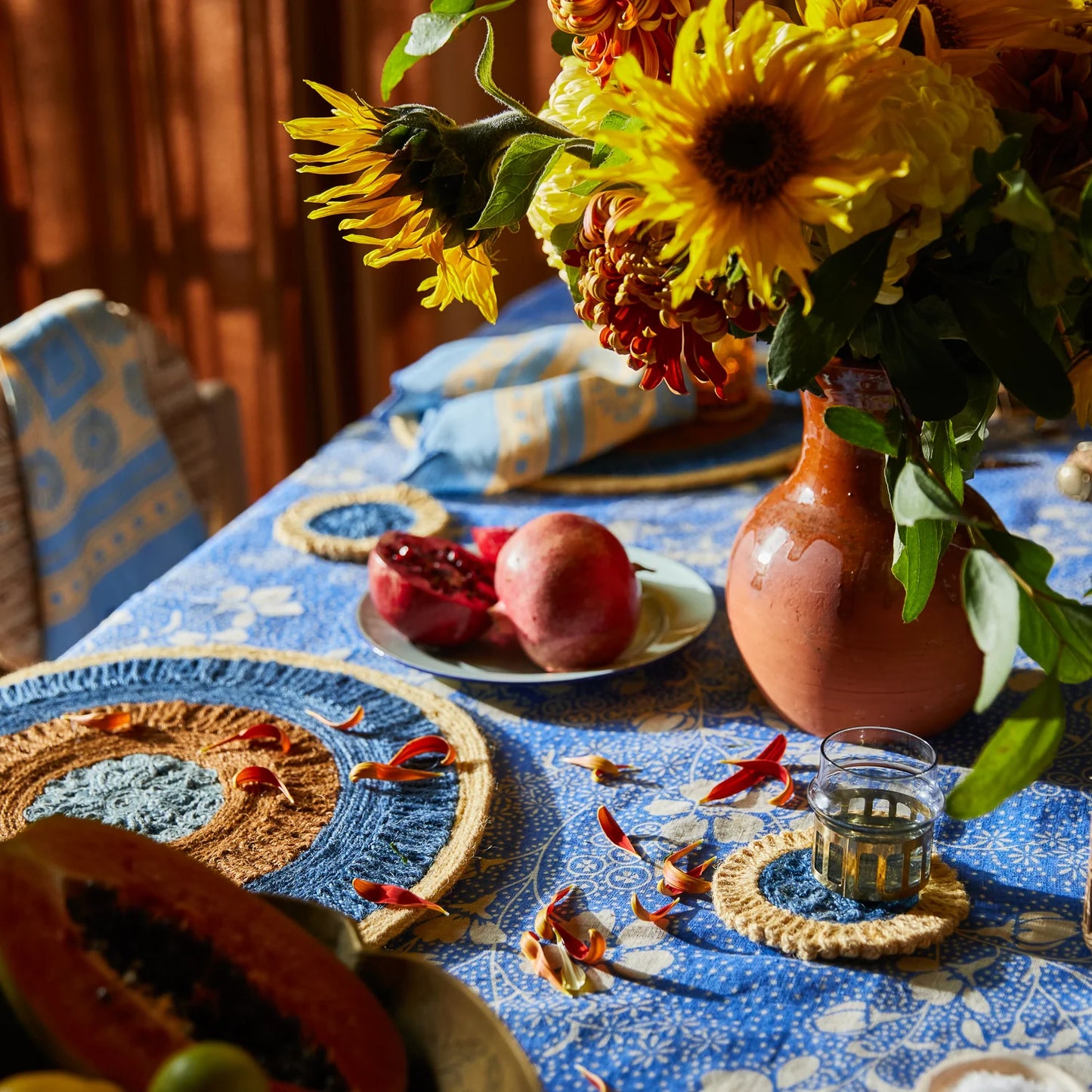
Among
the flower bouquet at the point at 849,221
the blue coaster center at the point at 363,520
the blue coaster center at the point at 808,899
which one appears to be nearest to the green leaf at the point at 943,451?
the flower bouquet at the point at 849,221

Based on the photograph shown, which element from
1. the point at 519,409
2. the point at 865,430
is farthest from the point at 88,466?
the point at 865,430

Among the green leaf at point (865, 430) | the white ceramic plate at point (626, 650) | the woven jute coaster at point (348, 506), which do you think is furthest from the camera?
the woven jute coaster at point (348, 506)

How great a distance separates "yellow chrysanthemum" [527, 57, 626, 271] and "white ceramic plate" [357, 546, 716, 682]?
0.32 metres

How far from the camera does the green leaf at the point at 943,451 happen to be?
0.60 m

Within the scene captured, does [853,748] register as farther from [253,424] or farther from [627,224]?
[253,424]

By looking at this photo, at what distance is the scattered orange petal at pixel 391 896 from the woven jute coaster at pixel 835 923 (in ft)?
0.49

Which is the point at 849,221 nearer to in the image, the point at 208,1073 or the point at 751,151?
the point at 751,151

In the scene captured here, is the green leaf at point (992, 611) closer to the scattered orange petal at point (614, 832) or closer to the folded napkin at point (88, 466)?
the scattered orange petal at point (614, 832)

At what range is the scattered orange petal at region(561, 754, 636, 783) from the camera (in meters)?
0.75

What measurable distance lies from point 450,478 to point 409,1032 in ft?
2.88

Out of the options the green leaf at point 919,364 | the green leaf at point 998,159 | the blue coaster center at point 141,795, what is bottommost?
the blue coaster center at point 141,795

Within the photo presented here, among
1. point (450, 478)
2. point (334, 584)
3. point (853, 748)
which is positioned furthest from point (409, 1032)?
point (450, 478)

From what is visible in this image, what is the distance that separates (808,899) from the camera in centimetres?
62

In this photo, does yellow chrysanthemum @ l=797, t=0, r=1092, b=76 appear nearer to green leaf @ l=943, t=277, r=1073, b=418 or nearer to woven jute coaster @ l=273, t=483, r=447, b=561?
green leaf @ l=943, t=277, r=1073, b=418
